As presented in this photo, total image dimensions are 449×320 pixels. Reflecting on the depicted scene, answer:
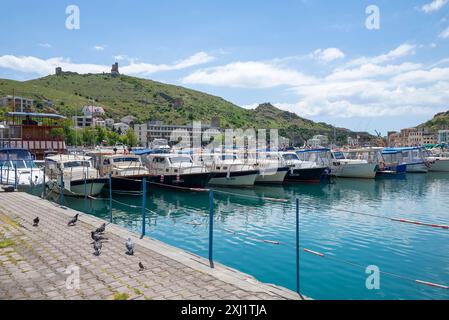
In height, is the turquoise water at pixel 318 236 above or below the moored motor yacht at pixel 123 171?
below

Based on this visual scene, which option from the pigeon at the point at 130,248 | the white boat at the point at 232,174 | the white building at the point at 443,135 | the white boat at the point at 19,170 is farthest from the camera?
the white building at the point at 443,135

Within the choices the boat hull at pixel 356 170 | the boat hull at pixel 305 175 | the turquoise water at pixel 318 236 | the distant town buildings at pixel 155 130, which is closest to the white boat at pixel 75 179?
the turquoise water at pixel 318 236

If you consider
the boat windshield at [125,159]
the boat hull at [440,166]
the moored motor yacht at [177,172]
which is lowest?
the boat hull at [440,166]

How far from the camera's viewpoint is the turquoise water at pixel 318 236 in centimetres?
1022

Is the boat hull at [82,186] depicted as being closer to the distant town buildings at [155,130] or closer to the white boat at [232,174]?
the white boat at [232,174]

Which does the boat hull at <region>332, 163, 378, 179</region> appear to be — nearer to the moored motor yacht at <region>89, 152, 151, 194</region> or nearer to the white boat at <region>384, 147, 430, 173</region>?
the white boat at <region>384, 147, 430, 173</region>

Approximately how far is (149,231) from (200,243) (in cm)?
319

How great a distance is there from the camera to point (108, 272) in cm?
757

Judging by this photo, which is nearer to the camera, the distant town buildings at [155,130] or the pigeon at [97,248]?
the pigeon at [97,248]

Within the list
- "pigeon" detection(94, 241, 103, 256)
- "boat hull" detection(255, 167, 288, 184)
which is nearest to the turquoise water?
"pigeon" detection(94, 241, 103, 256)

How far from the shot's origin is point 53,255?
29.0 ft

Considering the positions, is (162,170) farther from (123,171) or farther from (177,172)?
(123,171)

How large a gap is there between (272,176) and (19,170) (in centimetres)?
2120

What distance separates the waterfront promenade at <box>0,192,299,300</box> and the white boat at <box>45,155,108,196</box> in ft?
41.0
